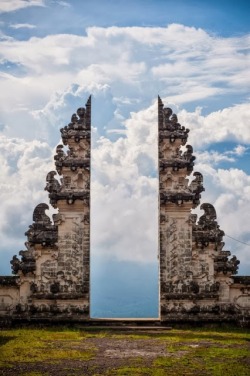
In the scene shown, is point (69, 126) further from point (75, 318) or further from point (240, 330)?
point (240, 330)

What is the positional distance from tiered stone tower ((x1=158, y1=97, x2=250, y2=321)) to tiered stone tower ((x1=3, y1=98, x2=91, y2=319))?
297 centimetres

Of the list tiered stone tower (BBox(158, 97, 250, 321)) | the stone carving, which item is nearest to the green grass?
tiered stone tower (BBox(158, 97, 250, 321))

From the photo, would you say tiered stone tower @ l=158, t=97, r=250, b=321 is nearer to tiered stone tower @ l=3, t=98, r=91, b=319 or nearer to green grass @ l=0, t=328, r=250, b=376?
green grass @ l=0, t=328, r=250, b=376

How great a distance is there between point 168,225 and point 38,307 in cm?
580

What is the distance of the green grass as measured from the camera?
1323 centimetres

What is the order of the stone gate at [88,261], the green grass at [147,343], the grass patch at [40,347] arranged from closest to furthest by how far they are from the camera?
the green grass at [147,343] < the grass patch at [40,347] < the stone gate at [88,261]

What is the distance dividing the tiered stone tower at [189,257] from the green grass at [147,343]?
110 cm

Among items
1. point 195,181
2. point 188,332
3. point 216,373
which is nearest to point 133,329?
point 188,332

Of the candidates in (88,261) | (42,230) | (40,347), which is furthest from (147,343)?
(42,230)

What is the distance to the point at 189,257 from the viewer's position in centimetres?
2194

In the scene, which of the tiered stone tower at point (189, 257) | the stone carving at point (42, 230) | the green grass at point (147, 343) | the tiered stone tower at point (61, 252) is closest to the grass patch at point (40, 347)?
the green grass at point (147, 343)

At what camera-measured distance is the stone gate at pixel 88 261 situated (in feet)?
70.7

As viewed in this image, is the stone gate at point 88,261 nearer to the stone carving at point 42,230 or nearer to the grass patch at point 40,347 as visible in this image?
the stone carving at point 42,230

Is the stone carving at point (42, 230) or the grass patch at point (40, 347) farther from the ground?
the stone carving at point (42, 230)
